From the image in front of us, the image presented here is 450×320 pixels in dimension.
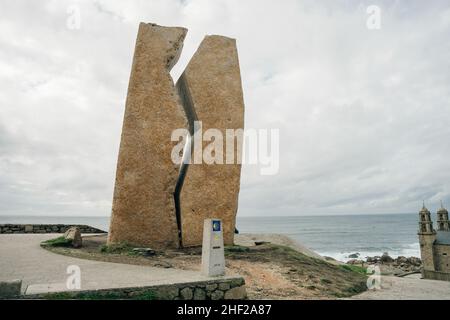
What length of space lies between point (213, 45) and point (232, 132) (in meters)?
2.87

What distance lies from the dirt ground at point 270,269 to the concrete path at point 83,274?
0.60 meters

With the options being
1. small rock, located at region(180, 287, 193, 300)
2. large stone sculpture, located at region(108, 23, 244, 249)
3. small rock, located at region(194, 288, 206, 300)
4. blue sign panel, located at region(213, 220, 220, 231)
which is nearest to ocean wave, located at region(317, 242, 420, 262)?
large stone sculpture, located at region(108, 23, 244, 249)

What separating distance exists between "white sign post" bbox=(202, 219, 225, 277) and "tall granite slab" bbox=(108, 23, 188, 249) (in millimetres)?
3488

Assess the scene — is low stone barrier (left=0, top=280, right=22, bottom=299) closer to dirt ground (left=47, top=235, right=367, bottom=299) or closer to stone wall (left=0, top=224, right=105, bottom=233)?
dirt ground (left=47, top=235, right=367, bottom=299)

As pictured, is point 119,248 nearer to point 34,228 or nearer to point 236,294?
point 236,294

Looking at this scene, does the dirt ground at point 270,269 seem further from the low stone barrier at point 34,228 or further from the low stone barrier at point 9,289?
the low stone barrier at point 34,228

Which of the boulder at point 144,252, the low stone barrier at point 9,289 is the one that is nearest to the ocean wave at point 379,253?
the boulder at point 144,252

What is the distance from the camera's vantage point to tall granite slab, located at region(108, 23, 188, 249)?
8.84 meters

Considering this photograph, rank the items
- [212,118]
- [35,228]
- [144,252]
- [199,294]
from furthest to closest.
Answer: [35,228] < [212,118] < [144,252] < [199,294]

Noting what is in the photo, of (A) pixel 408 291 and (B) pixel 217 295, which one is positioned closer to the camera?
(B) pixel 217 295

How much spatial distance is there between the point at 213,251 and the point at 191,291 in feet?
2.67

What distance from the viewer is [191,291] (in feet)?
16.7

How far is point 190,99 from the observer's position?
1021 centimetres

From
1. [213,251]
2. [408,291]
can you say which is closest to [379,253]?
[408,291]
